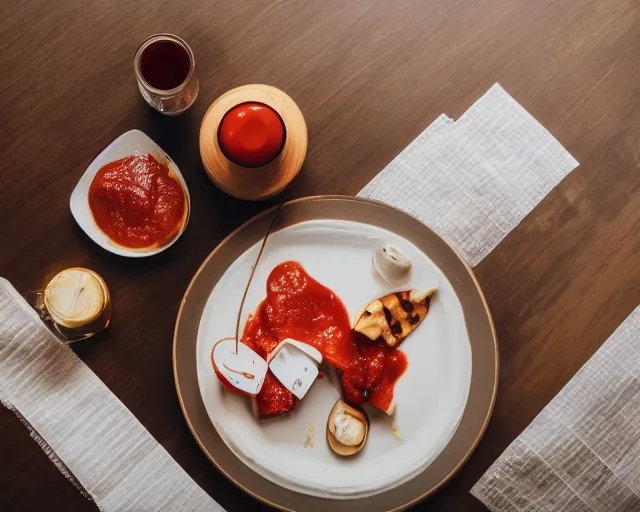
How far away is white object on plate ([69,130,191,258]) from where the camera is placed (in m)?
0.95

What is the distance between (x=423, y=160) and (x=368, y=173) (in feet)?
0.32

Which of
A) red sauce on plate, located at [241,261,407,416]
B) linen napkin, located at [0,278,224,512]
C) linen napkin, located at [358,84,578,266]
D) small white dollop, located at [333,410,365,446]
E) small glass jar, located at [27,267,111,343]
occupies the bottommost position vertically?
linen napkin, located at [0,278,224,512]

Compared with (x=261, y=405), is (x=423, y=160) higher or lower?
higher

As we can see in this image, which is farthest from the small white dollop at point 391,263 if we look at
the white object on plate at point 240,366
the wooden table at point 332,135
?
the white object on plate at point 240,366

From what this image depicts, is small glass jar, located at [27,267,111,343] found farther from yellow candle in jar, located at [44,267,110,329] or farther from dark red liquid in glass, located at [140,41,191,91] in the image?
dark red liquid in glass, located at [140,41,191,91]

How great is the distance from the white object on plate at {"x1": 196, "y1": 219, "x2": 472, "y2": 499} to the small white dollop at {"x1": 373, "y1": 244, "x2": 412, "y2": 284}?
1cm

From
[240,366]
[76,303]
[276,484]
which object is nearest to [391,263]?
[240,366]

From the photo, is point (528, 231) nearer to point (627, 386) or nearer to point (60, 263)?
point (627, 386)

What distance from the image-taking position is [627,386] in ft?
3.30

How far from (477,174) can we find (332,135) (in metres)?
0.26

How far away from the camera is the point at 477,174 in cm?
102

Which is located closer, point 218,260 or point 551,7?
point 218,260

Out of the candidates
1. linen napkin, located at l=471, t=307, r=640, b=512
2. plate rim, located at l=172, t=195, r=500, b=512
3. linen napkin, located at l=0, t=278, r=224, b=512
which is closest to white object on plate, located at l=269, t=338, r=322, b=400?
plate rim, located at l=172, t=195, r=500, b=512

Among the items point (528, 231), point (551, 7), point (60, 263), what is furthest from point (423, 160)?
point (60, 263)
